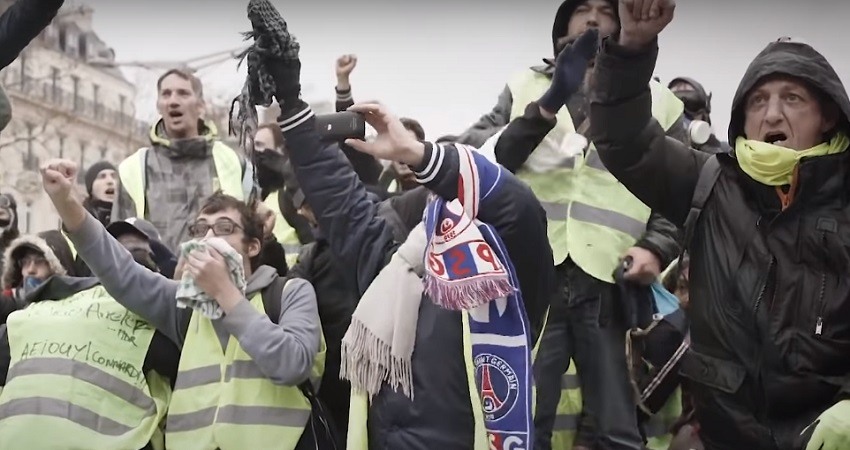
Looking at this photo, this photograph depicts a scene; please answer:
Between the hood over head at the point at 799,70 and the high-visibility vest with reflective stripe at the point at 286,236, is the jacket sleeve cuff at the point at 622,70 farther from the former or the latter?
the high-visibility vest with reflective stripe at the point at 286,236

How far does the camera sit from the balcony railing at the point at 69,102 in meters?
9.29

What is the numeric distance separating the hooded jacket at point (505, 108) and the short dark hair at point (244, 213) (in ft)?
2.54

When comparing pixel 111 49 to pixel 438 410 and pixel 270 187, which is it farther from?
pixel 438 410

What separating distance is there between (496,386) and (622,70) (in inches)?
33.4

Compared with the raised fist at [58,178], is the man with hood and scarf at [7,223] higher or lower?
lower

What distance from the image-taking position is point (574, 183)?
12.8 feet

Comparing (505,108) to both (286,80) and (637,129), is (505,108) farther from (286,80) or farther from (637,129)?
(637,129)

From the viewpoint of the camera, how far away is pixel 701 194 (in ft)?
9.49

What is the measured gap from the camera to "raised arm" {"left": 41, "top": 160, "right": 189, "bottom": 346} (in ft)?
11.8

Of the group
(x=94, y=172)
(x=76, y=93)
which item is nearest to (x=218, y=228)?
(x=94, y=172)

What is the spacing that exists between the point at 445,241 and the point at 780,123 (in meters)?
0.88

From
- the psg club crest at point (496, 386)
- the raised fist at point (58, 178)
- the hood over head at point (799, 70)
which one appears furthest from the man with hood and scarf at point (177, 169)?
the hood over head at point (799, 70)

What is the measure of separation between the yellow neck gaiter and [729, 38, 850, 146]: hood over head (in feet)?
0.28

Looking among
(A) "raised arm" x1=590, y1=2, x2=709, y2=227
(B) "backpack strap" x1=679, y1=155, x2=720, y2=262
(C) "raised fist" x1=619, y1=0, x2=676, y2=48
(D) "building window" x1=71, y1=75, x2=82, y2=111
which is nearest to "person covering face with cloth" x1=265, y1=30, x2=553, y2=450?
(A) "raised arm" x1=590, y1=2, x2=709, y2=227
